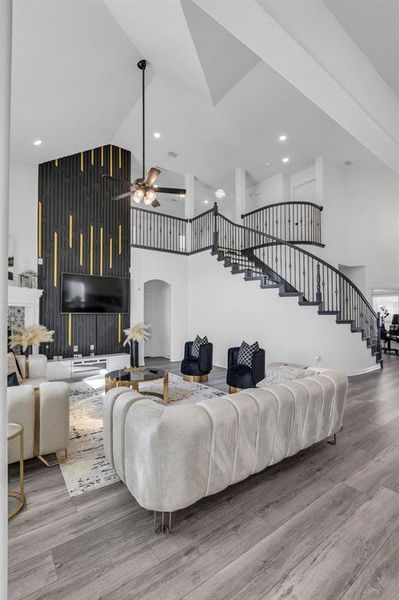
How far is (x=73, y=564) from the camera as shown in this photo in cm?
157

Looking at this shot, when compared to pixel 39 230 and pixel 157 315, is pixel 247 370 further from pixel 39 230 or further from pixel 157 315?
pixel 39 230

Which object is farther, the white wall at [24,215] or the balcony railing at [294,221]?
the balcony railing at [294,221]

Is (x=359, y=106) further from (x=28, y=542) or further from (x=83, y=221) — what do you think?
(x=83, y=221)

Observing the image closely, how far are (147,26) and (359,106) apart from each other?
11.9ft

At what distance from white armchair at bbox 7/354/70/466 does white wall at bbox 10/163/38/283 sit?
4.13 metres

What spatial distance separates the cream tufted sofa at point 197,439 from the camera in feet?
5.75

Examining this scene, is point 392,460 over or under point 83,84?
under

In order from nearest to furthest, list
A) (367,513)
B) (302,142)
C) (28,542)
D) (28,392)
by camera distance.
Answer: (28,542) < (367,513) < (28,392) < (302,142)

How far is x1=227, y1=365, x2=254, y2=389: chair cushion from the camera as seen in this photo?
4.52 m

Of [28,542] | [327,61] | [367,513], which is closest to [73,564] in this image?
[28,542]

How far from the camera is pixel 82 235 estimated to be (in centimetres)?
671

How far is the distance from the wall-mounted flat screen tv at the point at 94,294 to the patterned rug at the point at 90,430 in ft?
5.68

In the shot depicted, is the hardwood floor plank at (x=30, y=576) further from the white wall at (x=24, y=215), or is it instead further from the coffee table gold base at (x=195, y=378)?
the white wall at (x=24, y=215)

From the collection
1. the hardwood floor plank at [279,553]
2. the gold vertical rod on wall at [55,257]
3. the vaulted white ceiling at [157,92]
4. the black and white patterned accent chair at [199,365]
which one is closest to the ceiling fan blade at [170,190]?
the vaulted white ceiling at [157,92]
